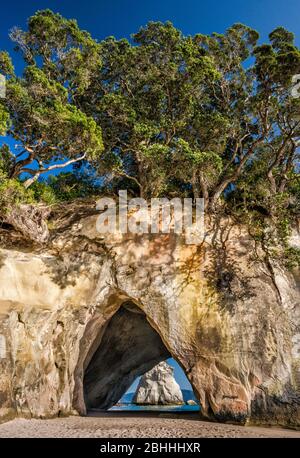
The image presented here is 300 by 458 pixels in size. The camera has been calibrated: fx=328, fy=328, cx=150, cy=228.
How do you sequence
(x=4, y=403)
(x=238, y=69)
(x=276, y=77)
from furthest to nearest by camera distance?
(x=238, y=69) → (x=276, y=77) → (x=4, y=403)

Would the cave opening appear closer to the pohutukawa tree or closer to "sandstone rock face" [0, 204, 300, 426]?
"sandstone rock face" [0, 204, 300, 426]

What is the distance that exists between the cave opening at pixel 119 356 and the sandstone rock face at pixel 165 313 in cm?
398

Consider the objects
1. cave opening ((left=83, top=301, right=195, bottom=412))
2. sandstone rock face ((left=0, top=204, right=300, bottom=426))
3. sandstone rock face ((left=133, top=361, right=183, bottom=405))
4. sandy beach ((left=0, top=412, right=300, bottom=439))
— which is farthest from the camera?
sandstone rock face ((left=133, top=361, right=183, bottom=405))

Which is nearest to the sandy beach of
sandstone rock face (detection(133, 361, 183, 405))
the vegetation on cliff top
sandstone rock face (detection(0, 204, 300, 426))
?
sandstone rock face (detection(0, 204, 300, 426))

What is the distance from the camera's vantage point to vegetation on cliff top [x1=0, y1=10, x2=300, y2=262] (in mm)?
13008

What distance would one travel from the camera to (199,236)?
14727 millimetres

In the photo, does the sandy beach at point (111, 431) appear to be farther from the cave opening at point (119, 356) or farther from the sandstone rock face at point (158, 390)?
the sandstone rock face at point (158, 390)

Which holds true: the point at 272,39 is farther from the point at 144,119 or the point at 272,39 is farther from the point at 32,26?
the point at 32,26

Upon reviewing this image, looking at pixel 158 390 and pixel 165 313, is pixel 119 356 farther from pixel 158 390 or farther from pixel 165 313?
pixel 158 390

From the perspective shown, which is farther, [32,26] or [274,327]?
[32,26]

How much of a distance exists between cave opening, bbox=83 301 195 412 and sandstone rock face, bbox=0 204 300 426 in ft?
13.0

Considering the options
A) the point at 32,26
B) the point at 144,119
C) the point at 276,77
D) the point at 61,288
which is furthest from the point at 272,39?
the point at 61,288

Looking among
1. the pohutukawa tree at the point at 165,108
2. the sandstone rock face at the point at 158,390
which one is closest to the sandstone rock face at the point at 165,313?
the pohutukawa tree at the point at 165,108

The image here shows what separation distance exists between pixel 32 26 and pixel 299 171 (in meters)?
14.5
